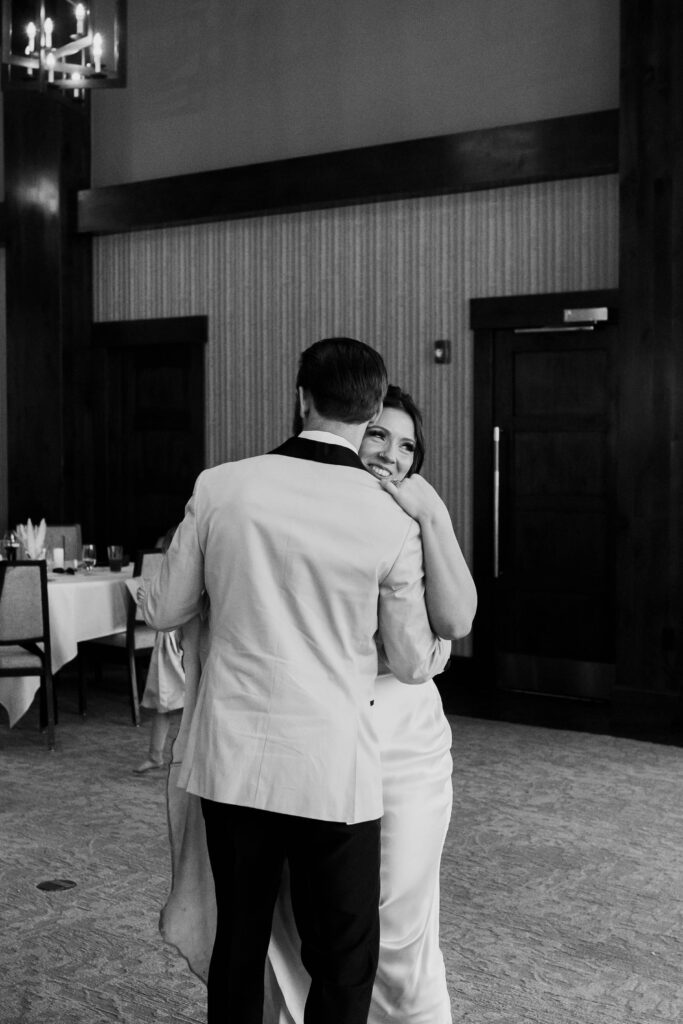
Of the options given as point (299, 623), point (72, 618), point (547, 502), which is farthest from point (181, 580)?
point (547, 502)

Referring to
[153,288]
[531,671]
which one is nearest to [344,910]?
[531,671]

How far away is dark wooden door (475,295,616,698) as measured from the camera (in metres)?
7.55

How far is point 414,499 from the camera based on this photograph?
78.8 inches

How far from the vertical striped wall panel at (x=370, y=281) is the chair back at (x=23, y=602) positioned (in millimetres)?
3113

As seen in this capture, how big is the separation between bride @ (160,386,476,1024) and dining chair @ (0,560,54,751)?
378 cm

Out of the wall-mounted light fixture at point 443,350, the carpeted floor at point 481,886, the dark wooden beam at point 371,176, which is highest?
the dark wooden beam at point 371,176

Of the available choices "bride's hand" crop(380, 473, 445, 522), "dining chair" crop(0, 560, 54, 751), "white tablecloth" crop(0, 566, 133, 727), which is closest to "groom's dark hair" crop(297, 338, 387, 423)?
"bride's hand" crop(380, 473, 445, 522)

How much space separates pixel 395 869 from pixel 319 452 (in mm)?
861

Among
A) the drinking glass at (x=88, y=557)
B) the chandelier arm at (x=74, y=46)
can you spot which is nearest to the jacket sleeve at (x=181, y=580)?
the chandelier arm at (x=74, y=46)

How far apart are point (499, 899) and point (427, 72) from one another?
6.27 metres

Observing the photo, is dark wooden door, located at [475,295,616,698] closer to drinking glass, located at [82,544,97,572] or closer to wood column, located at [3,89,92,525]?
drinking glass, located at [82,544,97,572]

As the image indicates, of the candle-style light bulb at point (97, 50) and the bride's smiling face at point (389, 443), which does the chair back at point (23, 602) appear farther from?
the bride's smiling face at point (389, 443)

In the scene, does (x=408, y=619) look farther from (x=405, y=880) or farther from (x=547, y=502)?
(x=547, y=502)

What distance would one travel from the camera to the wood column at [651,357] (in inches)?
265
